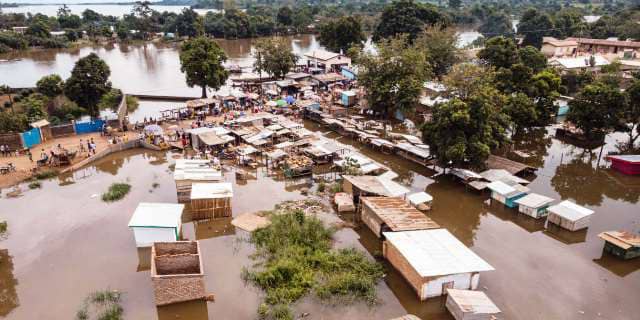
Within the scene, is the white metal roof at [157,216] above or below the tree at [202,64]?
below

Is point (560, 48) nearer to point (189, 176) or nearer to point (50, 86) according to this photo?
point (189, 176)

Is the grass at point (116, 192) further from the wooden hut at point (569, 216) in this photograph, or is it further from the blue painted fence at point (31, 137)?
the wooden hut at point (569, 216)

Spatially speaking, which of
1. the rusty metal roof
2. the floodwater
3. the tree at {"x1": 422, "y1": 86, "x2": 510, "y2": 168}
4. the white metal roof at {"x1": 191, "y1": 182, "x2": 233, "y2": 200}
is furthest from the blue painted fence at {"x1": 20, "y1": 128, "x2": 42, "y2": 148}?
the tree at {"x1": 422, "y1": 86, "x2": 510, "y2": 168}

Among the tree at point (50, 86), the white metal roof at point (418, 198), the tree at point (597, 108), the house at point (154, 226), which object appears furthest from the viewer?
the tree at point (50, 86)

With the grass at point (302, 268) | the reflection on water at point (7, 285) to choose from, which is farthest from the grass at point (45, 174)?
the grass at point (302, 268)

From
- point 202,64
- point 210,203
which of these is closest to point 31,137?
point 202,64

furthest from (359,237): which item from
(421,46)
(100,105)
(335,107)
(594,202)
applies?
(421,46)
